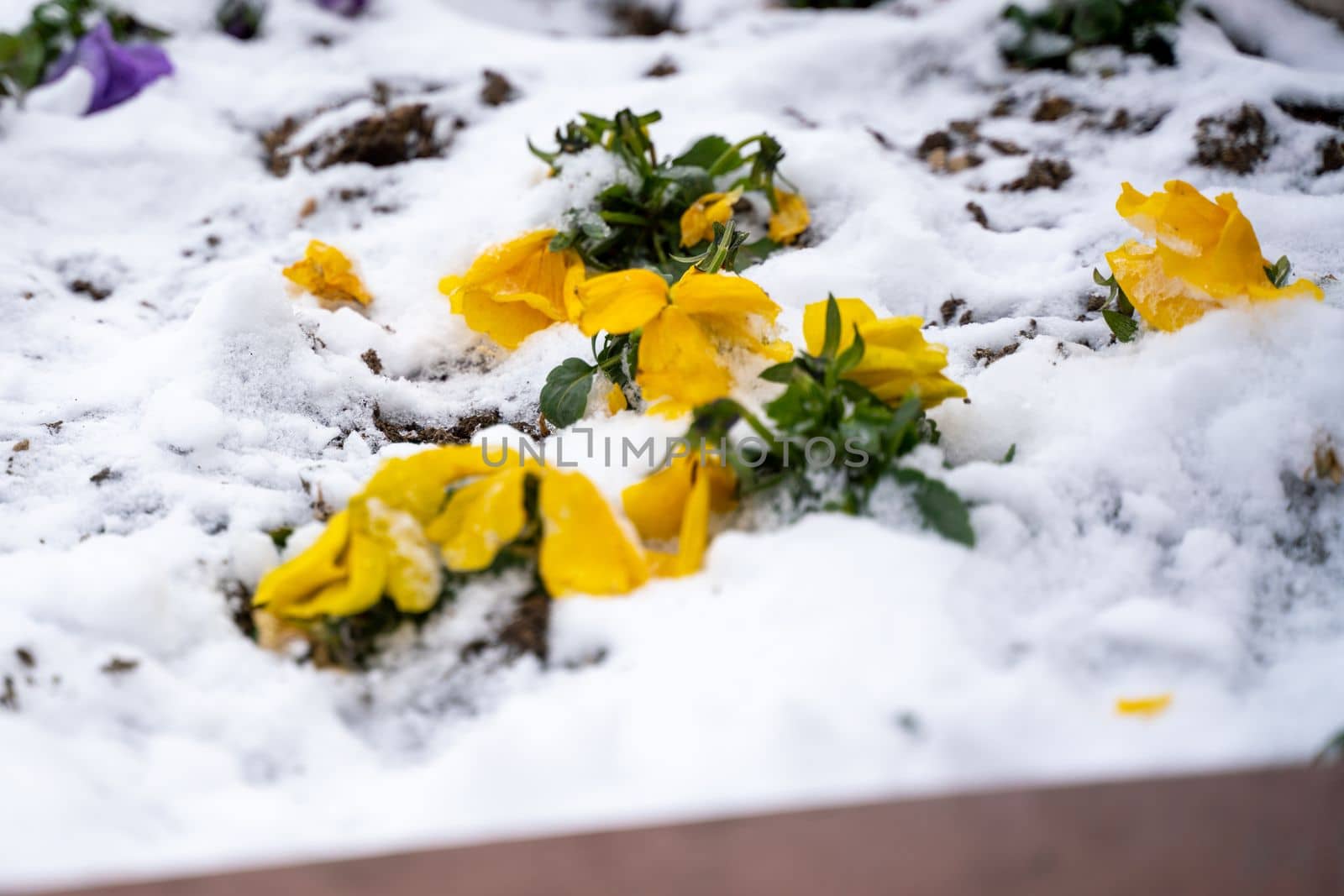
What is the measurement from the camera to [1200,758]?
74 cm

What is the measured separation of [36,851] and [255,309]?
32.8 inches

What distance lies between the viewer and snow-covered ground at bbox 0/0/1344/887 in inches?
30.4

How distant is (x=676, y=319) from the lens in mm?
1117

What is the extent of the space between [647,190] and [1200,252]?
0.81 metres

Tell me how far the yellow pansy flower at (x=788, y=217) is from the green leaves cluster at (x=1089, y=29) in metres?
0.82

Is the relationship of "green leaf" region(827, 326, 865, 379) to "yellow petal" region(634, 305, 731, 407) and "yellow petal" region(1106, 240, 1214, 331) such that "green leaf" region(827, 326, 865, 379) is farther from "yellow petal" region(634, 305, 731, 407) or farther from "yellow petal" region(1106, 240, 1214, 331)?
"yellow petal" region(1106, 240, 1214, 331)

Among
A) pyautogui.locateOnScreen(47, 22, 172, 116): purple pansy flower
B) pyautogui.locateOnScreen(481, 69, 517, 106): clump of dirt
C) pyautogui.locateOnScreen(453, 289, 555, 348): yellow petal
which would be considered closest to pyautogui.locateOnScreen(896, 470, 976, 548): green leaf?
pyautogui.locateOnScreen(453, 289, 555, 348): yellow petal

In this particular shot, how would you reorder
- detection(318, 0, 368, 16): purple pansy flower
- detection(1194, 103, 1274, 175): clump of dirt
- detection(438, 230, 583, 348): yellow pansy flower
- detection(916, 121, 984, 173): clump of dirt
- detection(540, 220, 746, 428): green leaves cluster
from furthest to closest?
detection(318, 0, 368, 16): purple pansy flower → detection(916, 121, 984, 173): clump of dirt → detection(1194, 103, 1274, 175): clump of dirt → detection(438, 230, 583, 348): yellow pansy flower → detection(540, 220, 746, 428): green leaves cluster

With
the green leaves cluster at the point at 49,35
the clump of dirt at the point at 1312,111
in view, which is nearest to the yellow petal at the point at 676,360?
the clump of dirt at the point at 1312,111

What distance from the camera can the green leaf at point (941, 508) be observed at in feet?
3.13

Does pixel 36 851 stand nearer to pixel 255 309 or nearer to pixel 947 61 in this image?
pixel 255 309

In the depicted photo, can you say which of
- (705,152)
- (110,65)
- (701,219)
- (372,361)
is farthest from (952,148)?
(110,65)

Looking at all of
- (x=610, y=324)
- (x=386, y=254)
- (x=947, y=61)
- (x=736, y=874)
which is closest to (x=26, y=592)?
(x=610, y=324)

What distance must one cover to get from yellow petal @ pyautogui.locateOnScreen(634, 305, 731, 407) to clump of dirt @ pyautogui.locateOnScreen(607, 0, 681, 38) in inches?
70.7
